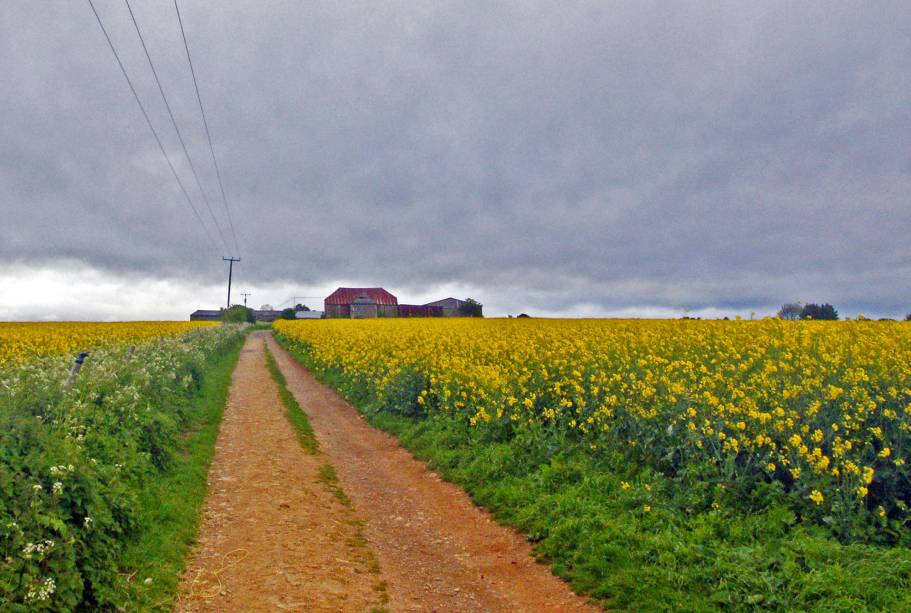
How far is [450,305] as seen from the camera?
298ft

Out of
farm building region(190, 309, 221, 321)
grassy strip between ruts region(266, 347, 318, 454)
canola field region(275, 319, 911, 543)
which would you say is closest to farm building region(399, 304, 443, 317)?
farm building region(190, 309, 221, 321)

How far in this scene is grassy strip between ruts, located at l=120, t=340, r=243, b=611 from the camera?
5.91 metres

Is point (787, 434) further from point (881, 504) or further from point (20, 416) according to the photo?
point (20, 416)

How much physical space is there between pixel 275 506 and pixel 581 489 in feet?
14.8

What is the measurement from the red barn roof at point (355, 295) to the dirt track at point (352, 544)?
3564 inches

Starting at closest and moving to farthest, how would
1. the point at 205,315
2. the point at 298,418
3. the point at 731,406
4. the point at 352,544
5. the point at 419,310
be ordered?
1. the point at 352,544
2. the point at 731,406
3. the point at 298,418
4. the point at 419,310
5. the point at 205,315

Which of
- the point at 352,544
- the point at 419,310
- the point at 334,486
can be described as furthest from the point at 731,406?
the point at 419,310

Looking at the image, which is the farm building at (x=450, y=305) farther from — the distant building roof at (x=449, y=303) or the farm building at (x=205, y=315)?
the farm building at (x=205, y=315)

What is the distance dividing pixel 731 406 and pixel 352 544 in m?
5.28

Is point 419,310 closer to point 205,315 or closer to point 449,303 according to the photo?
point 449,303

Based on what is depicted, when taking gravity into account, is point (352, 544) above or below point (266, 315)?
below

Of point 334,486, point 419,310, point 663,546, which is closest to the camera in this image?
point 663,546

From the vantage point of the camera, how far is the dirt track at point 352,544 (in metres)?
6.23

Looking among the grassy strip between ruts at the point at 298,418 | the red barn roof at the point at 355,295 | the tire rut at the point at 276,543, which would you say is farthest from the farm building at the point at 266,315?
the tire rut at the point at 276,543
